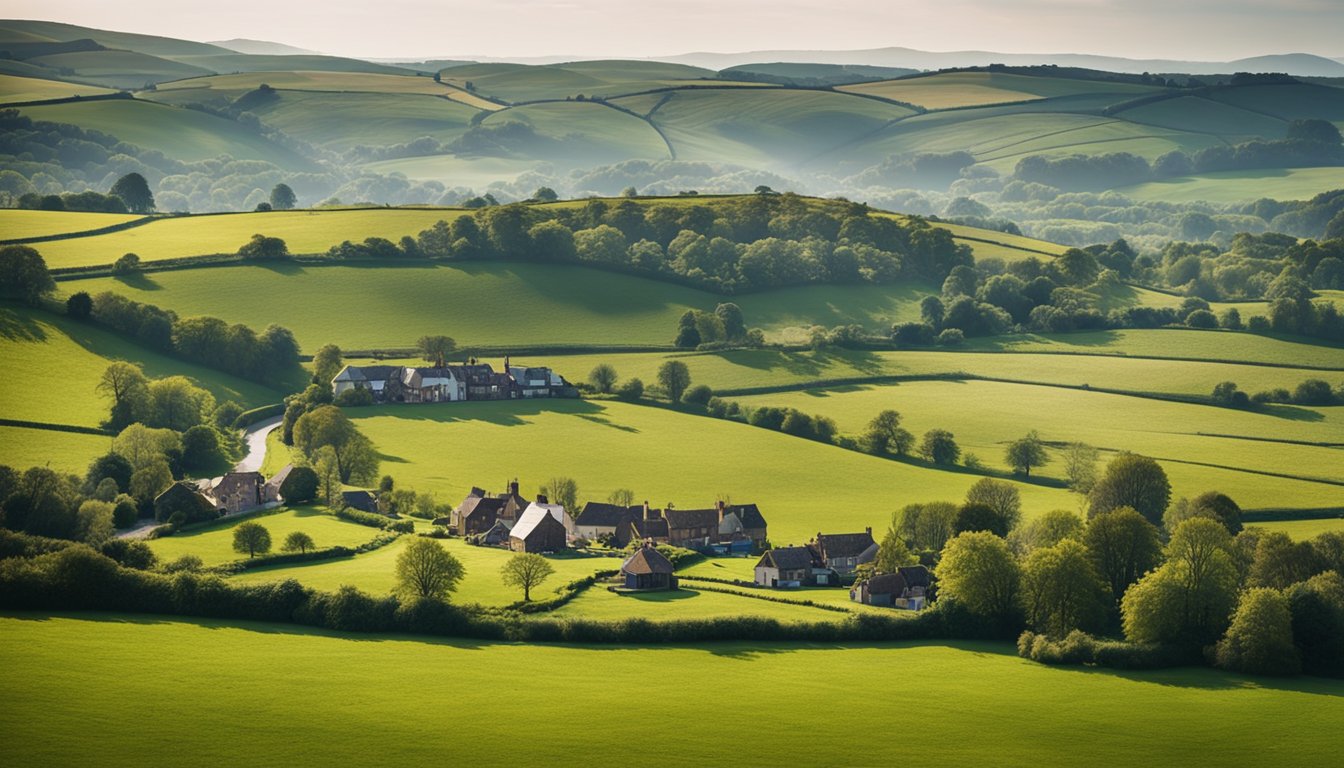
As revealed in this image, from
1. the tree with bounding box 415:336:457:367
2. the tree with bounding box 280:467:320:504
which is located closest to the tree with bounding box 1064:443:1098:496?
the tree with bounding box 280:467:320:504

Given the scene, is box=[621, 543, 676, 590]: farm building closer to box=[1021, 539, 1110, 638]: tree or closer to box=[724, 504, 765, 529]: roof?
box=[724, 504, 765, 529]: roof

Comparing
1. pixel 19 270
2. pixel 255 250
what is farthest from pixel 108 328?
pixel 255 250

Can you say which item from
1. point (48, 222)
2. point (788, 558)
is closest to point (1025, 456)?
point (788, 558)

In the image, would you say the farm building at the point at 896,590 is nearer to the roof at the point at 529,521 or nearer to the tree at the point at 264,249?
the roof at the point at 529,521

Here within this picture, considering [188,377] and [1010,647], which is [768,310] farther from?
[1010,647]

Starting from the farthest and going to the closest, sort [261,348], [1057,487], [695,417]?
[261,348]
[695,417]
[1057,487]

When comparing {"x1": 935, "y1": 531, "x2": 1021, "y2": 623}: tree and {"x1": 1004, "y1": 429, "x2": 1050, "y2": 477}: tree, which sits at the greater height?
{"x1": 1004, "y1": 429, "x2": 1050, "y2": 477}: tree
